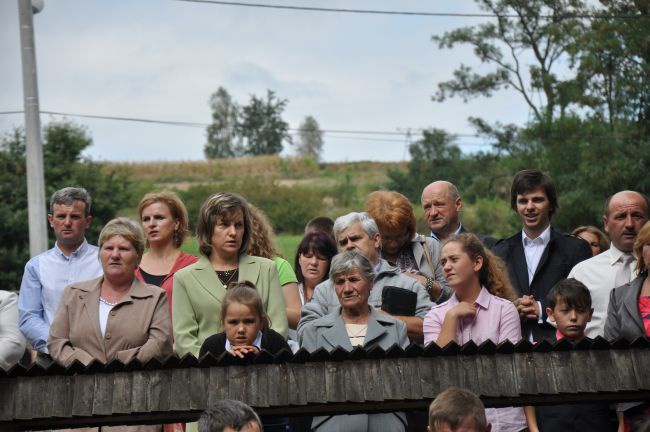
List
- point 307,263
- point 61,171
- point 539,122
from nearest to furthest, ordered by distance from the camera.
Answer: point 307,263 < point 539,122 < point 61,171

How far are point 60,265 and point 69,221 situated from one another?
33cm

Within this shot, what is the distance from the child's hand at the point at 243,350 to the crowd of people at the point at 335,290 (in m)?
0.02

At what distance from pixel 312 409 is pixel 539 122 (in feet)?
90.2

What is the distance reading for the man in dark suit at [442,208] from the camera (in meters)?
8.05

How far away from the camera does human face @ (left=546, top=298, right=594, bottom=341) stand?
665 cm

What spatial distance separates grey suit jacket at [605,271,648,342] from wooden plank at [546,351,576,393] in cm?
93

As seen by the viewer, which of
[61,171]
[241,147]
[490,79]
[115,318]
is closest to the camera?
[115,318]

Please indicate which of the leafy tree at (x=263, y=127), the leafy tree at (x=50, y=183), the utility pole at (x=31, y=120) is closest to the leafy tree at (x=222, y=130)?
the leafy tree at (x=263, y=127)

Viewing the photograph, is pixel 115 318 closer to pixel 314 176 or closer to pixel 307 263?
pixel 307 263

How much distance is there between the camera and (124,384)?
5.36 m

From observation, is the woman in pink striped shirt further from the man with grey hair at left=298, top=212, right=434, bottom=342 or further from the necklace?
the necklace

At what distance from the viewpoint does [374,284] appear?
714 centimetres

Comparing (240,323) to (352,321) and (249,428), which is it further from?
(249,428)

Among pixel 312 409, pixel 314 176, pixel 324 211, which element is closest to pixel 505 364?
pixel 312 409
